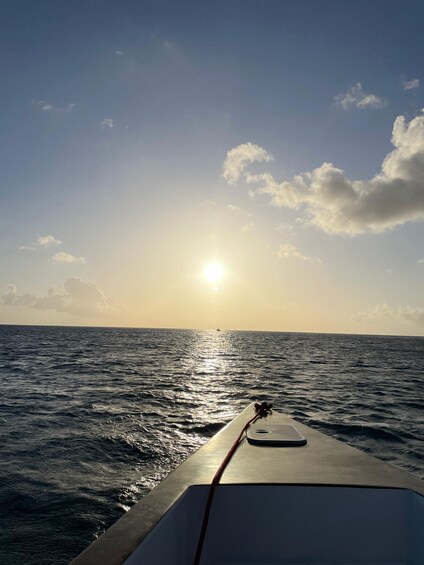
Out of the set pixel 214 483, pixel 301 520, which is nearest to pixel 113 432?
pixel 214 483

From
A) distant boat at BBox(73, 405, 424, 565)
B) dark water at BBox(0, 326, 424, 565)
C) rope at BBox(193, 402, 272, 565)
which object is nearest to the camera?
rope at BBox(193, 402, 272, 565)

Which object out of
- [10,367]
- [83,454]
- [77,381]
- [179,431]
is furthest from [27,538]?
[10,367]

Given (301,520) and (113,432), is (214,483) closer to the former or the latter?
(301,520)

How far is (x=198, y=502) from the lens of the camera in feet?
11.8

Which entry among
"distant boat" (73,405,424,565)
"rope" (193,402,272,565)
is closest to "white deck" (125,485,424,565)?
"distant boat" (73,405,424,565)

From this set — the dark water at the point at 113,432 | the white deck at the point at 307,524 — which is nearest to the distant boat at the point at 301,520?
the white deck at the point at 307,524

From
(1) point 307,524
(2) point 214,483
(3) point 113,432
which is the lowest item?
(3) point 113,432

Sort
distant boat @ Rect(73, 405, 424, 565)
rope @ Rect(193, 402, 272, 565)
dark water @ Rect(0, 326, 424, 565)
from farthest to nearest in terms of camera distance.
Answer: dark water @ Rect(0, 326, 424, 565), distant boat @ Rect(73, 405, 424, 565), rope @ Rect(193, 402, 272, 565)

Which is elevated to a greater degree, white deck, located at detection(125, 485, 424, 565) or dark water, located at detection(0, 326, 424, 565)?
white deck, located at detection(125, 485, 424, 565)

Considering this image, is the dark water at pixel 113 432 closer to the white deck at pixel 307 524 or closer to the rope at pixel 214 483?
the rope at pixel 214 483

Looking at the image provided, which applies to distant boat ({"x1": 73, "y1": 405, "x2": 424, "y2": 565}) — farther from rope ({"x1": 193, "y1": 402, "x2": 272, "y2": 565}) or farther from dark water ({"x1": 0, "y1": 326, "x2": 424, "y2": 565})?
dark water ({"x1": 0, "y1": 326, "x2": 424, "y2": 565})

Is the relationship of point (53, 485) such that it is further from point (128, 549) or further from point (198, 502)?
point (128, 549)

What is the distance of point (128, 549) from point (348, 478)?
2.28 metres

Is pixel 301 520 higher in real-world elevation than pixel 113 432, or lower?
higher
